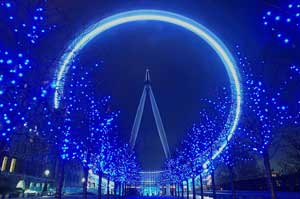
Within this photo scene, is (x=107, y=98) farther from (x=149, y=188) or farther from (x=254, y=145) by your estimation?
(x=149, y=188)

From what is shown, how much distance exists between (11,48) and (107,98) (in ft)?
67.5

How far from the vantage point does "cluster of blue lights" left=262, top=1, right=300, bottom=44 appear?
1252 centimetres

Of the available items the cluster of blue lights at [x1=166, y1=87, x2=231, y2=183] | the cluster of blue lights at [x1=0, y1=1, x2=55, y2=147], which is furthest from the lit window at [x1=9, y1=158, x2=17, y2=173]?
the cluster of blue lights at [x1=0, y1=1, x2=55, y2=147]

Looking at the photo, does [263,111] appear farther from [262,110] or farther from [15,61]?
[15,61]

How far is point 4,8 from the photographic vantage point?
1456cm

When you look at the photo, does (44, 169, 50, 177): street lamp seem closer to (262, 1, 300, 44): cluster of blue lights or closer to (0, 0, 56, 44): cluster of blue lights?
(0, 0, 56, 44): cluster of blue lights

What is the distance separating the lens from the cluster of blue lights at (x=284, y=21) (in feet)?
41.1

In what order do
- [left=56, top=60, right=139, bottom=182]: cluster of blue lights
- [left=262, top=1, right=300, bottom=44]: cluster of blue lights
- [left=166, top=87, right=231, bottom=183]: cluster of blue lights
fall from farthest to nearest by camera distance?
1. [left=166, top=87, right=231, bottom=183]: cluster of blue lights
2. [left=56, top=60, right=139, bottom=182]: cluster of blue lights
3. [left=262, top=1, right=300, bottom=44]: cluster of blue lights

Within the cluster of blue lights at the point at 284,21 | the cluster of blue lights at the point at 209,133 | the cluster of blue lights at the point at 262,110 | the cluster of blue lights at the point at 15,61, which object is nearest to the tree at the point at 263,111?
the cluster of blue lights at the point at 262,110

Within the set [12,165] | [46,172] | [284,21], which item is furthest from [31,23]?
[46,172]

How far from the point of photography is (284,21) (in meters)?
13.0

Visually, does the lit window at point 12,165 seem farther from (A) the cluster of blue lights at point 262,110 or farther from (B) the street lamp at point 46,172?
(A) the cluster of blue lights at point 262,110

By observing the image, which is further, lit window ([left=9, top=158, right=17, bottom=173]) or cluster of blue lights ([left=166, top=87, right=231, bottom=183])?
lit window ([left=9, top=158, right=17, bottom=173])

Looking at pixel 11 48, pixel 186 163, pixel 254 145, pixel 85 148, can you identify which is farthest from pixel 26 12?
pixel 186 163
